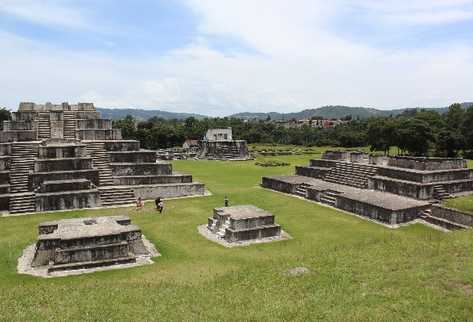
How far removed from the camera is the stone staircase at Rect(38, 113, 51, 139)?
94.5ft

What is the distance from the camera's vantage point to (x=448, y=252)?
1170 cm

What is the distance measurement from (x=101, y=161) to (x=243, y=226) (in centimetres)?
1307

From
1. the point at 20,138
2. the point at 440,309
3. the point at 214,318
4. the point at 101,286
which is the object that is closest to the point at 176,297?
the point at 214,318

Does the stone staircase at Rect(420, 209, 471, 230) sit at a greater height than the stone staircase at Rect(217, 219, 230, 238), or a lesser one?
greater

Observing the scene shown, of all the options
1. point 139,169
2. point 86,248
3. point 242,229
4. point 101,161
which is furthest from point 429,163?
point 101,161

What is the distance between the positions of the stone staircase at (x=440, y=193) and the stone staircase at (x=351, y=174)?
13.2ft

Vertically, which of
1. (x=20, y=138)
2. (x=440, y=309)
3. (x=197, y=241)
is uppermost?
(x=20, y=138)

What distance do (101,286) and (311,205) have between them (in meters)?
14.1

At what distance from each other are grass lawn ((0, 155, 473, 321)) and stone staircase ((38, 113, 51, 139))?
11838 mm

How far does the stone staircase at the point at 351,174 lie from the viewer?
82.6 ft

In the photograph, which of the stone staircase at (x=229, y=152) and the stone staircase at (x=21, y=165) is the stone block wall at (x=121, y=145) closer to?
the stone staircase at (x=21, y=165)

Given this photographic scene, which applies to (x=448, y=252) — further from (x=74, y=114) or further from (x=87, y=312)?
(x=74, y=114)

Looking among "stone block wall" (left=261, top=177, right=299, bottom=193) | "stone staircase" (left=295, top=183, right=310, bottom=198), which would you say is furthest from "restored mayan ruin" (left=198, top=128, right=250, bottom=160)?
"stone staircase" (left=295, top=183, right=310, bottom=198)

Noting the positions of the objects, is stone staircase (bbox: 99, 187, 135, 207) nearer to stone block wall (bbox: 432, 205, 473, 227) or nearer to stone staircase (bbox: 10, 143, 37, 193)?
stone staircase (bbox: 10, 143, 37, 193)
